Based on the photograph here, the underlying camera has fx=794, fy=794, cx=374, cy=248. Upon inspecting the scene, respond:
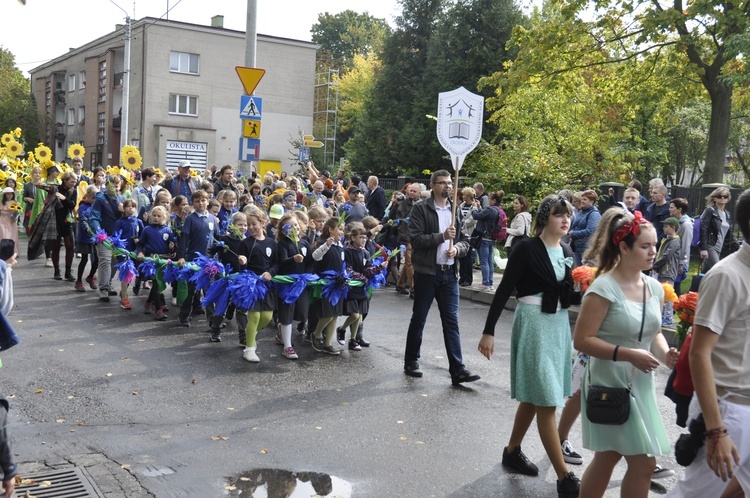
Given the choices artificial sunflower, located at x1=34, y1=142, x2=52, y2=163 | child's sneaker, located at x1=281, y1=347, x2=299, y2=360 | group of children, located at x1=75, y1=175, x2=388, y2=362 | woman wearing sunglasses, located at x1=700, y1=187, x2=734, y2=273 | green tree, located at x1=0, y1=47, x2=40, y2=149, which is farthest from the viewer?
green tree, located at x1=0, y1=47, x2=40, y2=149

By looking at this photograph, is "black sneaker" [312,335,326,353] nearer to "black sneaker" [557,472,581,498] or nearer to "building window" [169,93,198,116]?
"black sneaker" [557,472,581,498]

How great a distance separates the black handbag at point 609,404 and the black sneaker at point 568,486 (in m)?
1.03

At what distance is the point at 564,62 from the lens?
22234 mm

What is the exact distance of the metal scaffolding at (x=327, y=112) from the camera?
194 ft

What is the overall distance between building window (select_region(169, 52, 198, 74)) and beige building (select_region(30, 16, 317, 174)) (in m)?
0.06

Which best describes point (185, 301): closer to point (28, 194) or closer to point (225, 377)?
point (225, 377)

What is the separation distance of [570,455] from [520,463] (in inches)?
20.4

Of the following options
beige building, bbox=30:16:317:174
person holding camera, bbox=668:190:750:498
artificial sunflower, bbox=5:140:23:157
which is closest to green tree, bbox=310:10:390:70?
beige building, bbox=30:16:317:174

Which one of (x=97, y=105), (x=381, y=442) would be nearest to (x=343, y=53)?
(x=97, y=105)

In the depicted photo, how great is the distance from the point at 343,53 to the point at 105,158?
32.4m

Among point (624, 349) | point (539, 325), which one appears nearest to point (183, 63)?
point (539, 325)

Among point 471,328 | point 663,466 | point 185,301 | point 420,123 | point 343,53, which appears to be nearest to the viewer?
point 663,466

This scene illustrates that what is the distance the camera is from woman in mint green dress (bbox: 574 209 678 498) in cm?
402

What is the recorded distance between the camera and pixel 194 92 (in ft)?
158
